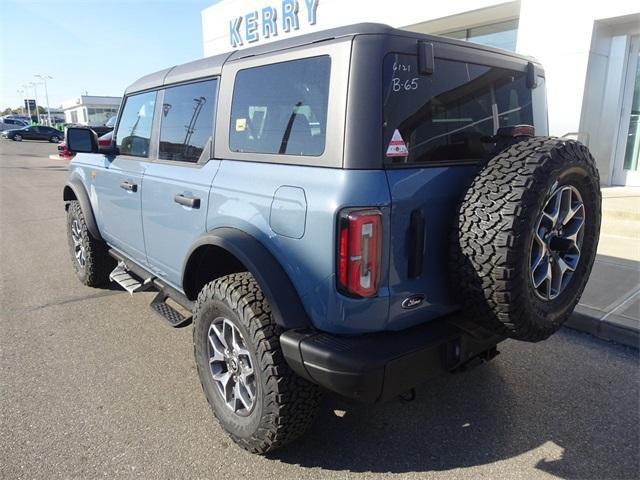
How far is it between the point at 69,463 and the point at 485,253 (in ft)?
7.42

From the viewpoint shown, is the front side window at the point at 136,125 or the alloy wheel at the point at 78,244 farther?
the alloy wheel at the point at 78,244

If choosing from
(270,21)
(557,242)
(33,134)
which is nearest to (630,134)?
(557,242)

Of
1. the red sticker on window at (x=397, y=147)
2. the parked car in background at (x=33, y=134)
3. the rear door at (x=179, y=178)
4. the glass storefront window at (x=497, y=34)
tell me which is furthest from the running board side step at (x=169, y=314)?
the parked car in background at (x=33, y=134)

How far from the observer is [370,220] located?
188 centimetres

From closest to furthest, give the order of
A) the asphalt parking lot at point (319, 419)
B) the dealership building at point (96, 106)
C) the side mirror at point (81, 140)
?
the asphalt parking lot at point (319, 419) < the side mirror at point (81, 140) < the dealership building at point (96, 106)

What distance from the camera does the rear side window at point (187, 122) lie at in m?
2.80

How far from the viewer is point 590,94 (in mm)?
7609

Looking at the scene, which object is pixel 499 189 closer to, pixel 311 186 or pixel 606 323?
pixel 311 186

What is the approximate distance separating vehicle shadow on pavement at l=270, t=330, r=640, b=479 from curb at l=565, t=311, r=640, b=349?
242 millimetres

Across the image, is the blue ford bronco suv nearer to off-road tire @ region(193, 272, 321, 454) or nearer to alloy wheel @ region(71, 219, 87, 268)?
off-road tire @ region(193, 272, 321, 454)

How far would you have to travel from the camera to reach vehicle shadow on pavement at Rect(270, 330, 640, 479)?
7.67ft

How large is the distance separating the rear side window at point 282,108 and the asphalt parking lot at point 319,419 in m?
1.57

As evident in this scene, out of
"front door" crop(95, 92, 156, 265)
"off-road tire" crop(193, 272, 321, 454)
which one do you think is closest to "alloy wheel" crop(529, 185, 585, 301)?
"off-road tire" crop(193, 272, 321, 454)

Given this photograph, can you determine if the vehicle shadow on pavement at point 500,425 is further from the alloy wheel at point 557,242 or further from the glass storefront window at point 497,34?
the glass storefront window at point 497,34
